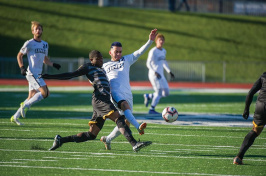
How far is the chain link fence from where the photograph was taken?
39750 mm

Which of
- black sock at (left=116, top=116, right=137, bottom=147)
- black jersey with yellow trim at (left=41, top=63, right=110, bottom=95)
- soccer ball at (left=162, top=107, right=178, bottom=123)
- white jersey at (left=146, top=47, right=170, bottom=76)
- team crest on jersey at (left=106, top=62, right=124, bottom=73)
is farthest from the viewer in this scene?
white jersey at (left=146, top=47, right=170, bottom=76)

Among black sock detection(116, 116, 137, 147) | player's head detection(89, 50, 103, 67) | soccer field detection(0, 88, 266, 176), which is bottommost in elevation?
soccer field detection(0, 88, 266, 176)

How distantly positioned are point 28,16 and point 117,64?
1686 inches

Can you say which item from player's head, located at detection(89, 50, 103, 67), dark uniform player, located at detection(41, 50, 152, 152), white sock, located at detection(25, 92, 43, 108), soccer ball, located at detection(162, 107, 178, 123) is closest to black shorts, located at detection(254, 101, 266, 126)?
dark uniform player, located at detection(41, 50, 152, 152)

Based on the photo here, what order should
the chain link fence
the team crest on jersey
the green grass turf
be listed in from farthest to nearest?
the chain link fence
the team crest on jersey
the green grass turf

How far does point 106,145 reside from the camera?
381 inches

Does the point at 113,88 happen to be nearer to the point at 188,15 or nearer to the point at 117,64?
the point at 117,64

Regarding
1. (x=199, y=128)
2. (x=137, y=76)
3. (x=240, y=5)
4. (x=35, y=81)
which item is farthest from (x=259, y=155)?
(x=240, y=5)

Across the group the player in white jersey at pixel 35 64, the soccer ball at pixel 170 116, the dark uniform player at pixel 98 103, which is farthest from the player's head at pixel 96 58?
the player in white jersey at pixel 35 64

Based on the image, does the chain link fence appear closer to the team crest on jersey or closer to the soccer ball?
the soccer ball

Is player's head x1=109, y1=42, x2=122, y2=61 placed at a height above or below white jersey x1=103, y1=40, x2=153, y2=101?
above

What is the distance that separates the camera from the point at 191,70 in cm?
4156

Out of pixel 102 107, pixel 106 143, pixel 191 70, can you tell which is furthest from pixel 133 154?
pixel 191 70

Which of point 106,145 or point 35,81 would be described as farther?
point 35,81
